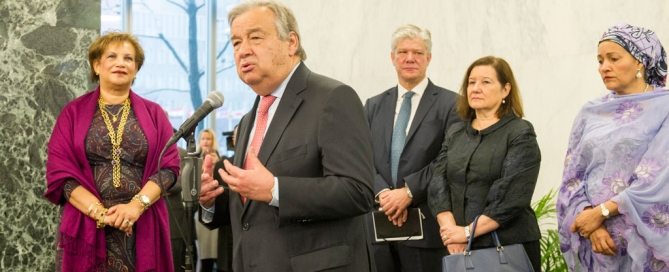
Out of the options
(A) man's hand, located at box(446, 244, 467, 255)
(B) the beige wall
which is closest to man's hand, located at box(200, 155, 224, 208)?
(A) man's hand, located at box(446, 244, 467, 255)

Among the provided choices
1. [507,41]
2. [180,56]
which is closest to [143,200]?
[507,41]

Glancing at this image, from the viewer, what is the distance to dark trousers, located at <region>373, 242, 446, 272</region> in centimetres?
420

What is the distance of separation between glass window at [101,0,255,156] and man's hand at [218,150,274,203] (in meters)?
7.14

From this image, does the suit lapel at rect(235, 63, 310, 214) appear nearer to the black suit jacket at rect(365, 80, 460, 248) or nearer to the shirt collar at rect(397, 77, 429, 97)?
the black suit jacket at rect(365, 80, 460, 248)

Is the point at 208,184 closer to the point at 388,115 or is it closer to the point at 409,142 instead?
the point at 409,142

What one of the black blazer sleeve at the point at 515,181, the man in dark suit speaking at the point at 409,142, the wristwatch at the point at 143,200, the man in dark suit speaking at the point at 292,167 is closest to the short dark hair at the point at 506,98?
the black blazer sleeve at the point at 515,181

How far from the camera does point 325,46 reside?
7.04 meters

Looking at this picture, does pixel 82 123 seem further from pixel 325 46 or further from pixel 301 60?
pixel 325 46

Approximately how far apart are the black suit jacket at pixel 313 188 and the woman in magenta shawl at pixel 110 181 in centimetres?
118

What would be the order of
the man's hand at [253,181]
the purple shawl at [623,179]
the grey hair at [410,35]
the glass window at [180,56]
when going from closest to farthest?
the man's hand at [253,181] < the purple shawl at [623,179] < the grey hair at [410,35] < the glass window at [180,56]

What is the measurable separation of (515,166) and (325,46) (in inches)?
144

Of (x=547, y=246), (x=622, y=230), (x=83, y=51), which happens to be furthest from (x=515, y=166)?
(x=83, y=51)

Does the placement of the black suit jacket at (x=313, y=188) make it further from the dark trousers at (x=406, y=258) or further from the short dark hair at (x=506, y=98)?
the dark trousers at (x=406, y=258)

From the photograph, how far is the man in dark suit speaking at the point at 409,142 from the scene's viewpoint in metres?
4.19
